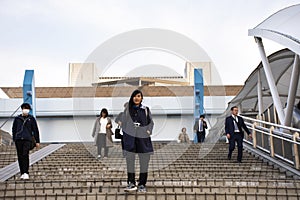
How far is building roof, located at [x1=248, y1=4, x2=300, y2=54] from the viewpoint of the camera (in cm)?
791

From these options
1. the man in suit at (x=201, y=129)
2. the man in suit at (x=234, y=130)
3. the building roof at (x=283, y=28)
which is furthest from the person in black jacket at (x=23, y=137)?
the man in suit at (x=201, y=129)

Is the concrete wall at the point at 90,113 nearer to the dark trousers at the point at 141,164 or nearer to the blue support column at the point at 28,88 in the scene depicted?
the blue support column at the point at 28,88

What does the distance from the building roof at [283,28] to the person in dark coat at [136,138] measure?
4457 millimetres

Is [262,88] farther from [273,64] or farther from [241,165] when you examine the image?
[241,165]

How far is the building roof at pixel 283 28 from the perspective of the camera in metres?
7.91

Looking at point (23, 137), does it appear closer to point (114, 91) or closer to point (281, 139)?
point (281, 139)

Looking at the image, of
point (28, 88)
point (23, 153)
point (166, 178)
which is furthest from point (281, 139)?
point (28, 88)

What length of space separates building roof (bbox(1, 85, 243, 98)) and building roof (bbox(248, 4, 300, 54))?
41.1 ft

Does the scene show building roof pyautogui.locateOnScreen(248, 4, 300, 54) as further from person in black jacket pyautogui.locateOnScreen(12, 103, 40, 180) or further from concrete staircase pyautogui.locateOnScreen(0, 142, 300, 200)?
person in black jacket pyautogui.locateOnScreen(12, 103, 40, 180)

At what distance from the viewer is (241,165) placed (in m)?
7.55

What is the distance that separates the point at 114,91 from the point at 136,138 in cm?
1859

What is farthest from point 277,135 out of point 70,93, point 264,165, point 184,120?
point 70,93

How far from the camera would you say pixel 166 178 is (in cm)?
580

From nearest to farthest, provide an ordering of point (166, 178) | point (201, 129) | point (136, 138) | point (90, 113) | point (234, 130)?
Answer: point (136, 138) → point (166, 178) → point (234, 130) → point (201, 129) → point (90, 113)
